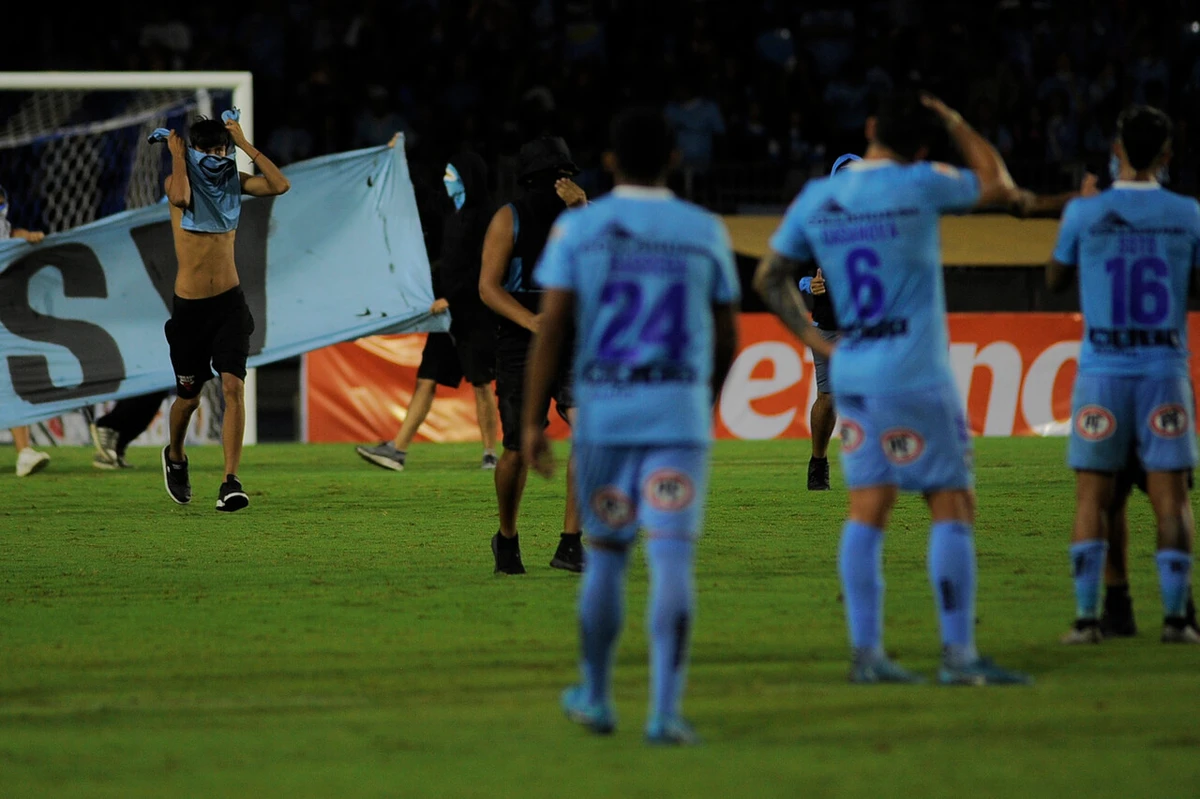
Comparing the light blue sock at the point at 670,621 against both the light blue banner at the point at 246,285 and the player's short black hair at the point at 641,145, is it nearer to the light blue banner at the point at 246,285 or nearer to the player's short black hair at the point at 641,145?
the player's short black hair at the point at 641,145

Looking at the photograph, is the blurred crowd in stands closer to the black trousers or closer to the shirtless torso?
the black trousers

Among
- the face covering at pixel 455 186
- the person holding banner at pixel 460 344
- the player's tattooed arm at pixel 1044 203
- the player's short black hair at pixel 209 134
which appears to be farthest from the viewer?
the person holding banner at pixel 460 344

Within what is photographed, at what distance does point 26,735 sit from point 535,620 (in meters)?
2.40

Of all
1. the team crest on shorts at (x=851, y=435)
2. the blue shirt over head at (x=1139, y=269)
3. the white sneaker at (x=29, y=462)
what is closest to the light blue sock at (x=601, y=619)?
the team crest on shorts at (x=851, y=435)

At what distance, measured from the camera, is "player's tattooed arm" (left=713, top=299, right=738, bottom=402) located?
495cm

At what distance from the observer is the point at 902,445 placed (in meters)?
5.46

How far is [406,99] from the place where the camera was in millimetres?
22125

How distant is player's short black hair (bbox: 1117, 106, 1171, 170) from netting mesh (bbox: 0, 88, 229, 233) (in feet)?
42.2

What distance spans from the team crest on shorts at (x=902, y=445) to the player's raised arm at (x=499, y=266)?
2.57m

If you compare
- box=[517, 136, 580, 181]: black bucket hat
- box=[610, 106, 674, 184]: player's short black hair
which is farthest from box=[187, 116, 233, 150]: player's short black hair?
box=[610, 106, 674, 184]: player's short black hair

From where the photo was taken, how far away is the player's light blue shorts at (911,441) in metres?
5.45

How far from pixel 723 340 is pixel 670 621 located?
0.87 m

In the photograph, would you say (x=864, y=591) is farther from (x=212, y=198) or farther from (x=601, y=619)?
(x=212, y=198)

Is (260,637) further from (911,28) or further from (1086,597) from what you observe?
(911,28)
